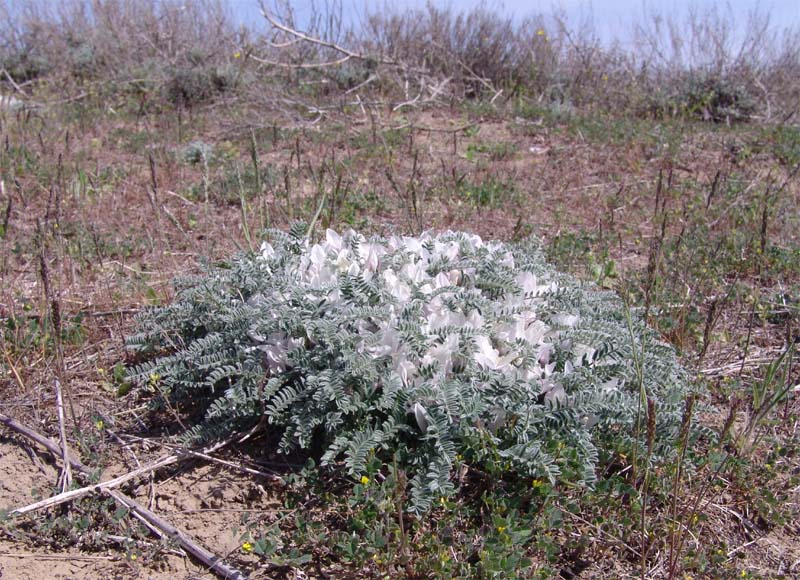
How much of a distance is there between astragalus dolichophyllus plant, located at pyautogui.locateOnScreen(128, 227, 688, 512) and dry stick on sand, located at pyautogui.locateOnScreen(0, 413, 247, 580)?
1.11 feet

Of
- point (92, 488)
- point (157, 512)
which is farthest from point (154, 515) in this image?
point (92, 488)

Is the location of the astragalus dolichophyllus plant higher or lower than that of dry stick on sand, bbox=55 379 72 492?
higher

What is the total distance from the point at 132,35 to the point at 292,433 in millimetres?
11542

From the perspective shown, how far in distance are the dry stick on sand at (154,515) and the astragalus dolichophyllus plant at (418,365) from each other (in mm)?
337

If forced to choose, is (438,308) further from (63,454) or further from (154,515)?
(63,454)

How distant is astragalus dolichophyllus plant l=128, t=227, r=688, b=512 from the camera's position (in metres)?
2.43

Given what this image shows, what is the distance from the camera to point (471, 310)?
2.80m

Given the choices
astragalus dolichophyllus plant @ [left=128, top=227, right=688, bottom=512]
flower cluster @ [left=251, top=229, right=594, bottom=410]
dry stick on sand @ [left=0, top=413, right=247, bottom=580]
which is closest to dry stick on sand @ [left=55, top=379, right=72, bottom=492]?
dry stick on sand @ [left=0, top=413, right=247, bottom=580]

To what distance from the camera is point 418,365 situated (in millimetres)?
2596

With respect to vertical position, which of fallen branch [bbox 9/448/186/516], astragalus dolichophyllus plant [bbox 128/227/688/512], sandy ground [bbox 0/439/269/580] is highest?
astragalus dolichophyllus plant [bbox 128/227/688/512]

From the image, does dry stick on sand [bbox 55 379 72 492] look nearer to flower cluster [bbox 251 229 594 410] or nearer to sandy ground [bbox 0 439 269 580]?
→ sandy ground [bbox 0 439 269 580]

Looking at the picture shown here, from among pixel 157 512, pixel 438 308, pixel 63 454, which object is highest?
pixel 438 308

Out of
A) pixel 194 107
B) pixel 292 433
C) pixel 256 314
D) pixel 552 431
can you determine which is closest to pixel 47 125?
pixel 194 107

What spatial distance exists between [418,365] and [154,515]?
107 cm
